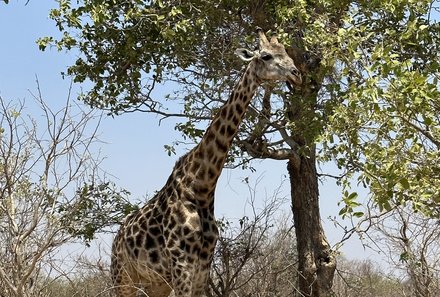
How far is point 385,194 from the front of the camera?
18.5 feet

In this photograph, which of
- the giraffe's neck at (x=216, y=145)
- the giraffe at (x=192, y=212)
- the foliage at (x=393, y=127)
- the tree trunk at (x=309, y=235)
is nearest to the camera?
the foliage at (x=393, y=127)

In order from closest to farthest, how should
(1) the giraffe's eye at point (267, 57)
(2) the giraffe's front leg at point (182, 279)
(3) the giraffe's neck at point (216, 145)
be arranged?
1. (2) the giraffe's front leg at point (182, 279)
2. (1) the giraffe's eye at point (267, 57)
3. (3) the giraffe's neck at point (216, 145)

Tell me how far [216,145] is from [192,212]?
0.75 metres

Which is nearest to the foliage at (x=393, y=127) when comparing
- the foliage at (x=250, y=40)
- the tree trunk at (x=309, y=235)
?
the foliage at (x=250, y=40)

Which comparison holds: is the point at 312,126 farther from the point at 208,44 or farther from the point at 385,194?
the point at 385,194

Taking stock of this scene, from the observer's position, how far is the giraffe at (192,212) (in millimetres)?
7863

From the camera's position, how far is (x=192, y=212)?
804 cm

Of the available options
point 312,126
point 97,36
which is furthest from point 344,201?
point 97,36

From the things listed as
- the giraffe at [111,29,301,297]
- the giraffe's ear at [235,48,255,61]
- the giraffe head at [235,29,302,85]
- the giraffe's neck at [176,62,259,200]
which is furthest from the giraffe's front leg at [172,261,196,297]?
the giraffe's ear at [235,48,255,61]

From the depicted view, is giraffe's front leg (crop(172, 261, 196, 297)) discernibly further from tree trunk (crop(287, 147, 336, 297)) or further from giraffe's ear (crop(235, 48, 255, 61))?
tree trunk (crop(287, 147, 336, 297))

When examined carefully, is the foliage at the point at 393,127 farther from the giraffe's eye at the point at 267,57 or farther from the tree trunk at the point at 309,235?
the tree trunk at the point at 309,235

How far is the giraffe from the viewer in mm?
7863

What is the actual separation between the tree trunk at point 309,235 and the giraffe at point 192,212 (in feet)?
10.4

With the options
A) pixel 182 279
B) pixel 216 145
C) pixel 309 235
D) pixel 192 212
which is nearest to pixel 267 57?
pixel 216 145
